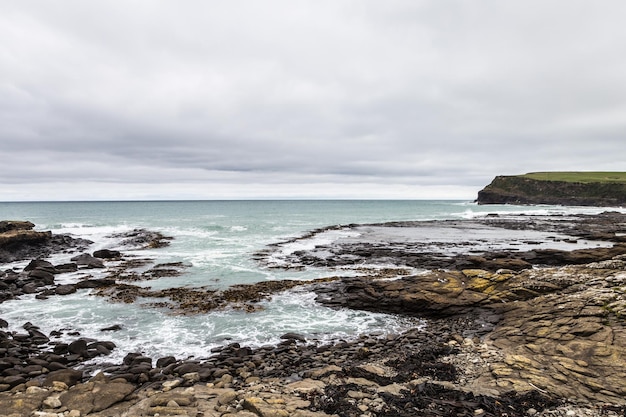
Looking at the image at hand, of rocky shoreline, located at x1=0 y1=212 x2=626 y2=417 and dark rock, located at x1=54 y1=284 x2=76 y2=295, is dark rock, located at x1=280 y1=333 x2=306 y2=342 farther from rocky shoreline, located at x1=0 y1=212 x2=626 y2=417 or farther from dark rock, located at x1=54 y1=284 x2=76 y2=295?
dark rock, located at x1=54 y1=284 x2=76 y2=295

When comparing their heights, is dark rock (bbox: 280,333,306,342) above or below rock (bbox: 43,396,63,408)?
below

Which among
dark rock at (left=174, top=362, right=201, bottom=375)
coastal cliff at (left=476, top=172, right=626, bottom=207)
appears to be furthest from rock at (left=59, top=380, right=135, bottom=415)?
coastal cliff at (left=476, top=172, right=626, bottom=207)

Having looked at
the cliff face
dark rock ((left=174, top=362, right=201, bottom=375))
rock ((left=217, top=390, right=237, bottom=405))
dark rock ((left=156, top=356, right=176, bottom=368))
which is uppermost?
the cliff face

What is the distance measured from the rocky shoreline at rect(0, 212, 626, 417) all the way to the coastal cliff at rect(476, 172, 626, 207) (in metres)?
134

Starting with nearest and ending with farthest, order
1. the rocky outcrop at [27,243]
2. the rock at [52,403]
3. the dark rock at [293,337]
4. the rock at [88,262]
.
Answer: the rock at [52,403] < the dark rock at [293,337] < the rock at [88,262] < the rocky outcrop at [27,243]

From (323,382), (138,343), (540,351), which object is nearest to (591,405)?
(540,351)

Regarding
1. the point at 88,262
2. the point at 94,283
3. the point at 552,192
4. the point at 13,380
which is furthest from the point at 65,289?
the point at 552,192

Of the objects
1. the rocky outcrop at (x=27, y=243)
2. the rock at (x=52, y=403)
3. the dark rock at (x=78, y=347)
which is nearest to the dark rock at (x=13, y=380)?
the dark rock at (x=78, y=347)

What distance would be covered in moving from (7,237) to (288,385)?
37.7 m

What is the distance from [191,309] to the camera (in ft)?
59.6

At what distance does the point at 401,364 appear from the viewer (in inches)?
432

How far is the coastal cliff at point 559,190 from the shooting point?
122000 millimetres

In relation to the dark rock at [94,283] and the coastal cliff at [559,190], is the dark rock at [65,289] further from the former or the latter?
Answer: the coastal cliff at [559,190]

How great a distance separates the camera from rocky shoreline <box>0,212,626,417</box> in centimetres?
823
